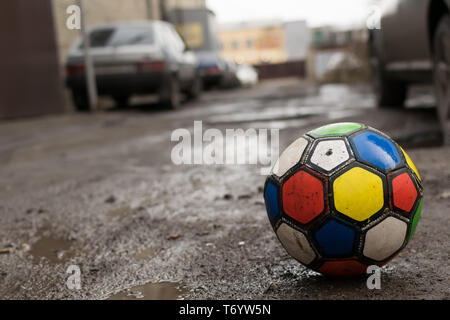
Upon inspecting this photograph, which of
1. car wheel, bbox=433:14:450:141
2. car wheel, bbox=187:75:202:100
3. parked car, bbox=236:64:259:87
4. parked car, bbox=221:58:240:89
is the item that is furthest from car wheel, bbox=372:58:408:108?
parked car, bbox=236:64:259:87

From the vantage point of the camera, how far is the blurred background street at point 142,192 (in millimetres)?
2197

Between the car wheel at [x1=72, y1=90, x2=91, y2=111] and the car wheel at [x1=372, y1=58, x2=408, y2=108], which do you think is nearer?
the car wheel at [x1=372, y1=58, x2=408, y2=108]

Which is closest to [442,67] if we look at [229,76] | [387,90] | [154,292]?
[387,90]

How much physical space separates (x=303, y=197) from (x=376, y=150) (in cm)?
33

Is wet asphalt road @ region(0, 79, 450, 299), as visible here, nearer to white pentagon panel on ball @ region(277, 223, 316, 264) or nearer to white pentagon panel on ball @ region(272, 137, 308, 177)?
white pentagon panel on ball @ region(277, 223, 316, 264)

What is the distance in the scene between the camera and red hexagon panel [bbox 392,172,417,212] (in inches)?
76.7

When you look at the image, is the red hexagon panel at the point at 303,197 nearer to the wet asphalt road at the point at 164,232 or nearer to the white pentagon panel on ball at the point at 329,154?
the white pentagon panel on ball at the point at 329,154

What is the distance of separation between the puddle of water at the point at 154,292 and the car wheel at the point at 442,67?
10.2 feet

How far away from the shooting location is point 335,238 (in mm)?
1925

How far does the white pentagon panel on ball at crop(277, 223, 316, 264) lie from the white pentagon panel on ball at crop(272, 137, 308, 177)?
0.22 meters

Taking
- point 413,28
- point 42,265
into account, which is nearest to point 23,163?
point 42,265
